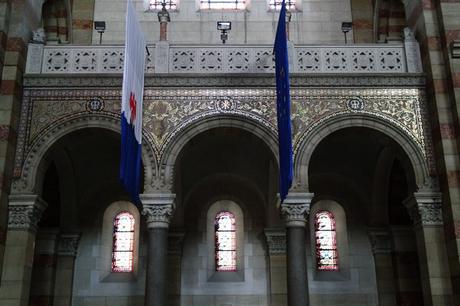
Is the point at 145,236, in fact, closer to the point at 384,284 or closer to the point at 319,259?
the point at 319,259

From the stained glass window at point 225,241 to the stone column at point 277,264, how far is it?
1.16 meters

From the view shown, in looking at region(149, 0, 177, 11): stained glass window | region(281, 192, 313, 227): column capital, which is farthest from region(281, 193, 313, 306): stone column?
region(149, 0, 177, 11): stained glass window

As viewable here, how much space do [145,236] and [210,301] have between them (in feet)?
9.05

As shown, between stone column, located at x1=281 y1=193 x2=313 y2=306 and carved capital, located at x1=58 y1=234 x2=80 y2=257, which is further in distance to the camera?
carved capital, located at x1=58 y1=234 x2=80 y2=257

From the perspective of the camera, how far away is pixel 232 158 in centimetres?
1764

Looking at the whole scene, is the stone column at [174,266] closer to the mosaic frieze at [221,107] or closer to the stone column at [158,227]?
the stone column at [158,227]

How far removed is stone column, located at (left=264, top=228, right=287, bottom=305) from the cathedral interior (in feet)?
0.19

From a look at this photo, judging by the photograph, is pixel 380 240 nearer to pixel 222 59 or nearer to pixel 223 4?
pixel 222 59

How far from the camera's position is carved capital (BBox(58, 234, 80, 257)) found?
16953mm

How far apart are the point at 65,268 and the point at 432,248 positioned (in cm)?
1024

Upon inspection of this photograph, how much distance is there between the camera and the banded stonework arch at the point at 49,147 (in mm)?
13391

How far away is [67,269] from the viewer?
55.2 ft

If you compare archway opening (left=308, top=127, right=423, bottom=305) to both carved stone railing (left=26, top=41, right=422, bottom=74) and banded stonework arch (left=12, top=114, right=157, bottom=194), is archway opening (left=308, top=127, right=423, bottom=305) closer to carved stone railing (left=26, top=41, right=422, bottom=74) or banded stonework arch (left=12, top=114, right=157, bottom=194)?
carved stone railing (left=26, top=41, right=422, bottom=74)

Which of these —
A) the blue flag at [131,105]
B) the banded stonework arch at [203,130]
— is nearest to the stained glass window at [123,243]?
the banded stonework arch at [203,130]
